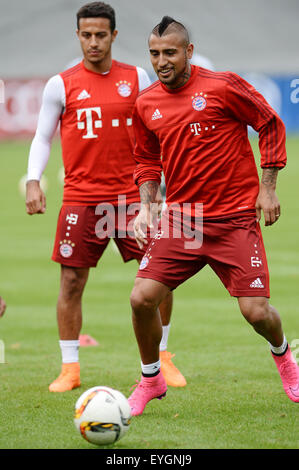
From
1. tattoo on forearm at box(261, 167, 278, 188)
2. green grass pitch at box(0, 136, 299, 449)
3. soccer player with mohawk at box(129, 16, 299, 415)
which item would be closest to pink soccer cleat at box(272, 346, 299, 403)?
soccer player with mohawk at box(129, 16, 299, 415)

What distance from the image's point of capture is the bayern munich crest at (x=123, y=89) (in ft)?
22.0

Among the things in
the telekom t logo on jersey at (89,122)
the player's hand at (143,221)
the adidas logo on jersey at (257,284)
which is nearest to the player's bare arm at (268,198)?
the adidas logo on jersey at (257,284)

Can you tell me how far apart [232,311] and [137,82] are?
345 centimetres

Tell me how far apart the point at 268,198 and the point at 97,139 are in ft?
5.82

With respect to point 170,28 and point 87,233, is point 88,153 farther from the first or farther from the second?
point 170,28

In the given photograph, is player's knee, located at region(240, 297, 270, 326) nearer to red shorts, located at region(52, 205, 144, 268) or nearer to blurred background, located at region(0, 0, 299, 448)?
blurred background, located at region(0, 0, 299, 448)

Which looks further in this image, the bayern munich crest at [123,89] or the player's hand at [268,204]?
the bayern munich crest at [123,89]

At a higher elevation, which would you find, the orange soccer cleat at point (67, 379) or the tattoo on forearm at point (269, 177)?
the tattoo on forearm at point (269, 177)

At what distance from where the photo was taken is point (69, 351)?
668 cm

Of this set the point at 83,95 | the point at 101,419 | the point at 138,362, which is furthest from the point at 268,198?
the point at 138,362

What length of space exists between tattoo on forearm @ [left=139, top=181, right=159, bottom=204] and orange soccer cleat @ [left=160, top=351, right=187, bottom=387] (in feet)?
4.79

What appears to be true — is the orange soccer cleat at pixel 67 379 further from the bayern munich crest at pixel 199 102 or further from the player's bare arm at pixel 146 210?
the bayern munich crest at pixel 199 102

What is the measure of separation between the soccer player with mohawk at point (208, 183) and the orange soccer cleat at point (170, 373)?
2.57 feet

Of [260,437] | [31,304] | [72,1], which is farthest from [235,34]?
[260,437]
